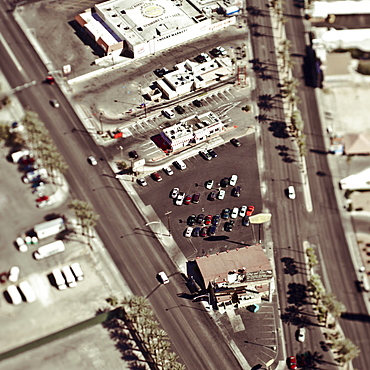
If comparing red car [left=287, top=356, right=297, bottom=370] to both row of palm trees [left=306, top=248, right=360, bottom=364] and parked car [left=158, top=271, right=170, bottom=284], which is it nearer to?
row of palm trees [left=306, top=248, right=360, bottom=364]

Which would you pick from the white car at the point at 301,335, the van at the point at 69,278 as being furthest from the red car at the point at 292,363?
the van at the point at 69,278

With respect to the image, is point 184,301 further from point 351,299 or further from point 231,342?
point 351,299

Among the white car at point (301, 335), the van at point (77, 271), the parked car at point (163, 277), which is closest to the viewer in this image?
the white car at point (301, 335)

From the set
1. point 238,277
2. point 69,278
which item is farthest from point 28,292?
point 238,277

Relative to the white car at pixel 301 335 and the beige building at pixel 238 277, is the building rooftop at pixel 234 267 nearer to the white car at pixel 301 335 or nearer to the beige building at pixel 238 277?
the beige building at pixel 238 277

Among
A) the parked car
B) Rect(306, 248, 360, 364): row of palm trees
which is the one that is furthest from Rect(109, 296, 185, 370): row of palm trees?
Rect(306, 248, 360, 364): row of palm trees
